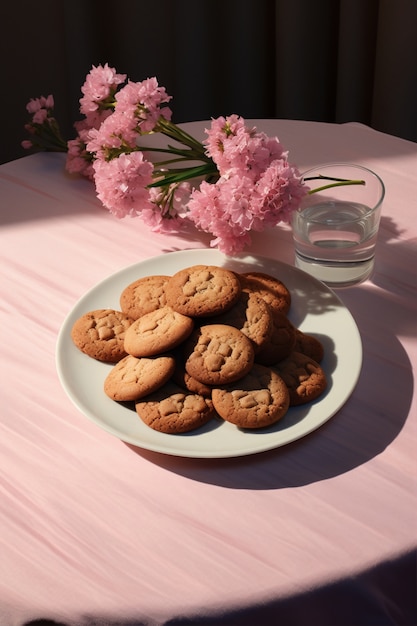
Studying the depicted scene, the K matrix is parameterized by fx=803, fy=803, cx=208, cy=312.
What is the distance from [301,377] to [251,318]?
0.09m

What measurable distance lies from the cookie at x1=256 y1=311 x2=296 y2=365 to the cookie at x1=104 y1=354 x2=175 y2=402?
107 mm

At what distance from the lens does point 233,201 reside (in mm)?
1076

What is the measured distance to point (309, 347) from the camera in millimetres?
980

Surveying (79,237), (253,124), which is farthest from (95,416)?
(253,124)

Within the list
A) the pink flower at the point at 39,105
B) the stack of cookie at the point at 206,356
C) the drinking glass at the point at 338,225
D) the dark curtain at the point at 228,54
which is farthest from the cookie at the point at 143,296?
the dark curtain at the point at 228,54

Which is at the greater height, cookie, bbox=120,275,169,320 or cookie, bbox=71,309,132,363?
cookie, bbox=120,275,169,320

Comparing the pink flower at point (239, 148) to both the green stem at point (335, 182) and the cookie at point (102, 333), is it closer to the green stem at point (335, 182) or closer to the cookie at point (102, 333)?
the green stem at point (335, 182)

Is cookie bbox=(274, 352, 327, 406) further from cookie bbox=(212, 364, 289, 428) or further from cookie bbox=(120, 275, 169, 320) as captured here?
cookie bbox=(120, 275, 169, 320)

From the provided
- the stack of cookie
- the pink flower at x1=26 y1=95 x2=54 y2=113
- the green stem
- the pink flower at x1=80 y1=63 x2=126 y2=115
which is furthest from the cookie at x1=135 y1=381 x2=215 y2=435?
the pink flower at x1=26 y1=95 x2=54 y2=113

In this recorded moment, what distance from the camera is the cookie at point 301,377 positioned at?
3.00 ft

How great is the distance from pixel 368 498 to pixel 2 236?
0.75 metres

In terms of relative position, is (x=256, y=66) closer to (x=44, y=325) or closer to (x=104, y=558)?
(x=44, y=325)

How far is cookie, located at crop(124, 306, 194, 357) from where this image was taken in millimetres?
899

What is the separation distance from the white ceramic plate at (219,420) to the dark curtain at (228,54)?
125 centimetres
